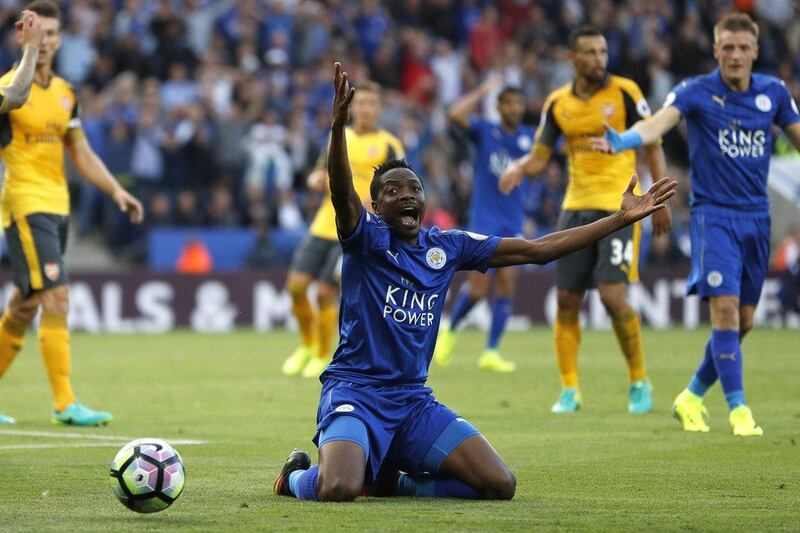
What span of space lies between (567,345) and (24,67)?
5.01m

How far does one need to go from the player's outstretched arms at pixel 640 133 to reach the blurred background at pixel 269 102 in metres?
12.6

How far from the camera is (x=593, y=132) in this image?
439 inches

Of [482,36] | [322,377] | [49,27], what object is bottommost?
[322,377]

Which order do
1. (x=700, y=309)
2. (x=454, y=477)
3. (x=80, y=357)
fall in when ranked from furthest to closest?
(x=700, y=309), (x=80, y=357), (x=454, y=477)

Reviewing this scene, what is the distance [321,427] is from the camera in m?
7.01

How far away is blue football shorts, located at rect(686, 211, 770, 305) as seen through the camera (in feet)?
31.0

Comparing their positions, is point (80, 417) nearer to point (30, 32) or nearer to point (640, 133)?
point (30, 32)

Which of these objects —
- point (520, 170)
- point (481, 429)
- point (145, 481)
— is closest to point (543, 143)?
point (520, 170)

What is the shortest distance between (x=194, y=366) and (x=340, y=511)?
9542 mm

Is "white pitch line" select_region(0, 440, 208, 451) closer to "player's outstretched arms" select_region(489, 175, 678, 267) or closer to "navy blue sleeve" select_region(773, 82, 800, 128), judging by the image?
"player's outstretched arms" select_region(489, 175, 678, 267)

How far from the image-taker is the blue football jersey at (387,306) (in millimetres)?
7094

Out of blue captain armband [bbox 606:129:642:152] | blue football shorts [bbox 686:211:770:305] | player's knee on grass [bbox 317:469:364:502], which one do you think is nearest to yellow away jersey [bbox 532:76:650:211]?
blue football shorts [bbox 686:211:770:305]

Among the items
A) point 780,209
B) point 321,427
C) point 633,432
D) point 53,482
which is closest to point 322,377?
point 321,427

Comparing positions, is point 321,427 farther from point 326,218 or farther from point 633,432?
point 326,218
